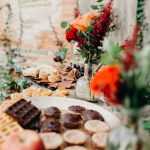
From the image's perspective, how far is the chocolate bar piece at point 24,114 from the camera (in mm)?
1135

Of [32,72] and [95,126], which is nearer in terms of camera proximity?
[95,126]

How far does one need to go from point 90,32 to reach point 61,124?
21.9 inches

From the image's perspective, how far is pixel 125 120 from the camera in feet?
2.72

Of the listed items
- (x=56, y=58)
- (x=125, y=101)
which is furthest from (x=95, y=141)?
(x=56, y=58)

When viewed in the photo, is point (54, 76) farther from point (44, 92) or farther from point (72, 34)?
point (72, 34)

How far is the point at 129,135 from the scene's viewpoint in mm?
828

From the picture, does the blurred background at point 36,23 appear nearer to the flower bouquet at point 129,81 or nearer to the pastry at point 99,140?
the pastry at point 99,140

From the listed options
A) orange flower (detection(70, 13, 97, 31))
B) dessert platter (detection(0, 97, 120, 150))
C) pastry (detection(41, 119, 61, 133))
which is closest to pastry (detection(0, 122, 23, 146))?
dessert platter (detection(0, 97, 120, 150))

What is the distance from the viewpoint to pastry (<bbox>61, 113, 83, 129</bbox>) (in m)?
1.23

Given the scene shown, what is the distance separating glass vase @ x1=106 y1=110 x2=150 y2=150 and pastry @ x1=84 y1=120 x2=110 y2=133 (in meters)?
0.32

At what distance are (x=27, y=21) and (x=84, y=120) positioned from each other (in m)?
2.11

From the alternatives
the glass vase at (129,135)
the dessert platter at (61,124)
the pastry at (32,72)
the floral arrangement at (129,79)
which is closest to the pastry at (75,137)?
the dessert platter at (61,124)

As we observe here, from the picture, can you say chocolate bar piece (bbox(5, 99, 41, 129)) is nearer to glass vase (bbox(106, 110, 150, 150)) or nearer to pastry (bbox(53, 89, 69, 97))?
glass vase (bbox(106, 110, 150, 150))

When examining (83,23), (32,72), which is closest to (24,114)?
(83,23)
